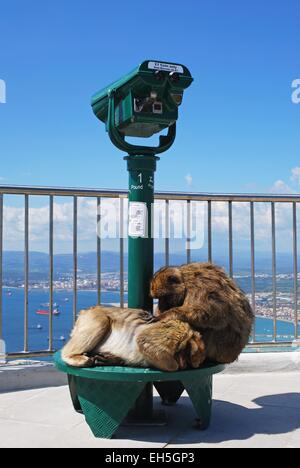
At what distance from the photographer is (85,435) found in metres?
2.94

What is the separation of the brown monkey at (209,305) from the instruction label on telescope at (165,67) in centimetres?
111

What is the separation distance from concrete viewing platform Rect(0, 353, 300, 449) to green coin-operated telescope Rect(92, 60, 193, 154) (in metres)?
1.64

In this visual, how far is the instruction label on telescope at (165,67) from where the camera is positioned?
9.68ft

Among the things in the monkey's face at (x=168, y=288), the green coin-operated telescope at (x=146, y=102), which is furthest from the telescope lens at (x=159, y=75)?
the monkey's face at (x=168, y=288)

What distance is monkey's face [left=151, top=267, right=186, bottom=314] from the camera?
2906 mm

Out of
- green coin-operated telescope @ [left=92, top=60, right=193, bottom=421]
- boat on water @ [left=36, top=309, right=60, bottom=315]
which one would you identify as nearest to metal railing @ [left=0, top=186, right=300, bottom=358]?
boat on water @ [left=36, top=309, right=60, bottom=315]

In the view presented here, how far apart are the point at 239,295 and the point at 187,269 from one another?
1.06 feet

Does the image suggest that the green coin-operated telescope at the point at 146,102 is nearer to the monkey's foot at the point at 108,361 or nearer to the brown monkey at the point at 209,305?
the brown monkey at the point at 209,305

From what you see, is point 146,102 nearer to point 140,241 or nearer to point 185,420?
point 140,241

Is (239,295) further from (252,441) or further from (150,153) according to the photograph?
(150,153)

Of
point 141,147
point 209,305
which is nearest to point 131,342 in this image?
point 209,305

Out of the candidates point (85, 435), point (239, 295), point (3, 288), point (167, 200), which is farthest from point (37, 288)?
point (239, 295)

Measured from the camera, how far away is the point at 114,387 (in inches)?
112
